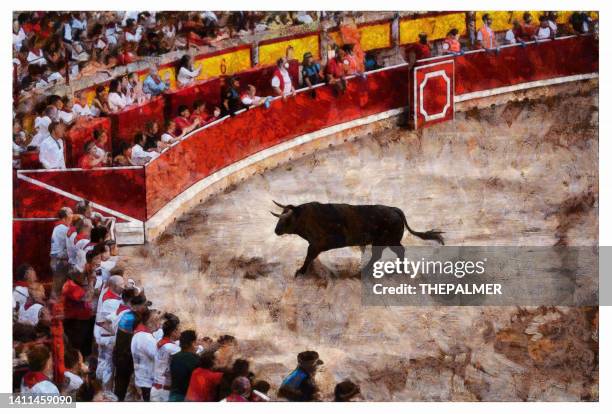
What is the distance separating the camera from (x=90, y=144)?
12531mm

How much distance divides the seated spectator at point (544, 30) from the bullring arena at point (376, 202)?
0.10m

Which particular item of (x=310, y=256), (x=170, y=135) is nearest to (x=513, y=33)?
(x=310, y=256)

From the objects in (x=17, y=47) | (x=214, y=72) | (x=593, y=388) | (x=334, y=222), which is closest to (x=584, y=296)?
(x=593, y=388)

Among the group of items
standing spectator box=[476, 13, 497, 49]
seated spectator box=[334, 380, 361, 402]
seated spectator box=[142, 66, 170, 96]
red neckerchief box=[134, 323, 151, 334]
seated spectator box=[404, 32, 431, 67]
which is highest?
standing spectator box=[476, 13, 497, 49]

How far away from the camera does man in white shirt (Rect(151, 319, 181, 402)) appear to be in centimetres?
1245

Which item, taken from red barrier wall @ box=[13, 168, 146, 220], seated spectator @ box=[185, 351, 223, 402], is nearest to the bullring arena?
red barrier wall @ box=[13, 168, 146, 220]

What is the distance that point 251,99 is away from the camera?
12766 mm

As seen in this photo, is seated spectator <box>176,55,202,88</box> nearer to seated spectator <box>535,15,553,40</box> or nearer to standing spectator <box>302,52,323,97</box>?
standing spectator <box>302,52,323,97</box>

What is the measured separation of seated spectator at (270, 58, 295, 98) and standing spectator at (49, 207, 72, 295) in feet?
8.40

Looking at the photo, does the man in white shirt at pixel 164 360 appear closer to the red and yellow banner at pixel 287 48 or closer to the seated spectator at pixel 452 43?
the red and yellow banner at pixel 287 48

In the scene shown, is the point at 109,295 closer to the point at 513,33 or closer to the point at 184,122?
the point at 184,122

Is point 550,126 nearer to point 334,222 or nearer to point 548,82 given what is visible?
point 548,82

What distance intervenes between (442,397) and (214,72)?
167 inches

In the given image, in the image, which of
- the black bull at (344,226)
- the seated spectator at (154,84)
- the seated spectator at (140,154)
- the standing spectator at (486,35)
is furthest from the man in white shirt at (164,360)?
the standing spectator at (486,35)
